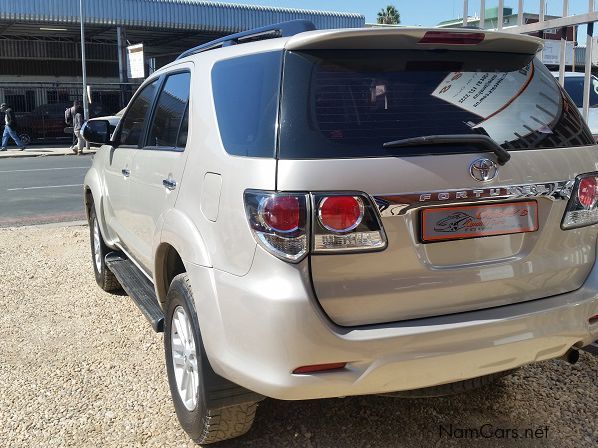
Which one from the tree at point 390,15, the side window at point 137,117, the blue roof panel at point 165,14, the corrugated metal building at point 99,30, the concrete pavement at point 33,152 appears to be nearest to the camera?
the side window at point 137,117

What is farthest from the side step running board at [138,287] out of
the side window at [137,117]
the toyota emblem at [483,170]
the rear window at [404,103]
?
the toyota emblem at [483,170]

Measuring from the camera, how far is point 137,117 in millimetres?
4320

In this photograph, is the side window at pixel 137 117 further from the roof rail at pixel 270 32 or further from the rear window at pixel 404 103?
the rear window at pixel 404 103

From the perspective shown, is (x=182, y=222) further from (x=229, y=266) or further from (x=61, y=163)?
(x=61, y=163)

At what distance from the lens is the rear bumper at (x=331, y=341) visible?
7.51 ft

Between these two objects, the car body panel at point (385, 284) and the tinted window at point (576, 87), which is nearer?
the car body panel at point (385, 284)

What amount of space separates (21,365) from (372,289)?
269 cm

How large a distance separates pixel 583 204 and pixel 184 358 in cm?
196

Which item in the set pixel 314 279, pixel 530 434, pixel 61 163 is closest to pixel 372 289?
pixel 314 279

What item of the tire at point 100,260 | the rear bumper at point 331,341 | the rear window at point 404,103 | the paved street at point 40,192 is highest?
the rear window at point 404,103

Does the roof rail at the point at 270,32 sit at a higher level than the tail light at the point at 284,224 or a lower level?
higher

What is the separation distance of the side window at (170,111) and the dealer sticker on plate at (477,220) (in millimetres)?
1474

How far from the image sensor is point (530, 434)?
3061 mm

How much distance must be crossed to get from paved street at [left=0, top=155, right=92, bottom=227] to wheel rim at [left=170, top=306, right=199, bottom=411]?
6.78 meters
